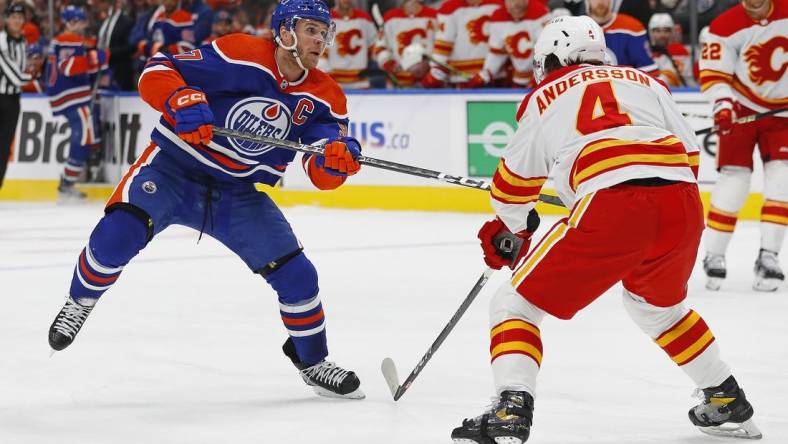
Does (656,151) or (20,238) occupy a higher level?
(656,151)

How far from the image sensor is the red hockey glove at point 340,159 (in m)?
3.70

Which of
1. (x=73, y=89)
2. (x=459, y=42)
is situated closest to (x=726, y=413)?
(x=459, y=42)

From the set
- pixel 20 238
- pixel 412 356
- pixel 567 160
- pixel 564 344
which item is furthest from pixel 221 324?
pixel 20 238

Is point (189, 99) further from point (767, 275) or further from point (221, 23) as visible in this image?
Result: point (221, 23)

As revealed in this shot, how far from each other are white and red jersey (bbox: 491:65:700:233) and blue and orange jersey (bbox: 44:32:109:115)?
7.48 metres

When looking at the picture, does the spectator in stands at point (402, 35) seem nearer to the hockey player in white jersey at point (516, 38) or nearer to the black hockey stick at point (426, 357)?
the hockey player in white jersey at point (516, 38)

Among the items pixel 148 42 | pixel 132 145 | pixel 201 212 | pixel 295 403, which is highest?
pixel 201 212

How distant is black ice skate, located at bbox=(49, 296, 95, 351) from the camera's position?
3.67 meters

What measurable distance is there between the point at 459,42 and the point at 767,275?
13.6ft

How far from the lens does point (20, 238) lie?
803 centimetres

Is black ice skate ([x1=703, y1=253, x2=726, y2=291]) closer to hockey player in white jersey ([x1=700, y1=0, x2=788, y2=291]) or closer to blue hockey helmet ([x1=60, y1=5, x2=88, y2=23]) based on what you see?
hockey player in white jersey ([x1=700, y1=0, x2=788, y2=291])

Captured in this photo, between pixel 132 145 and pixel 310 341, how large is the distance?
6.75 m

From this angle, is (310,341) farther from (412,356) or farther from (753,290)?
(753,290)

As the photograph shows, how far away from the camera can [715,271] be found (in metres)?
5.82
